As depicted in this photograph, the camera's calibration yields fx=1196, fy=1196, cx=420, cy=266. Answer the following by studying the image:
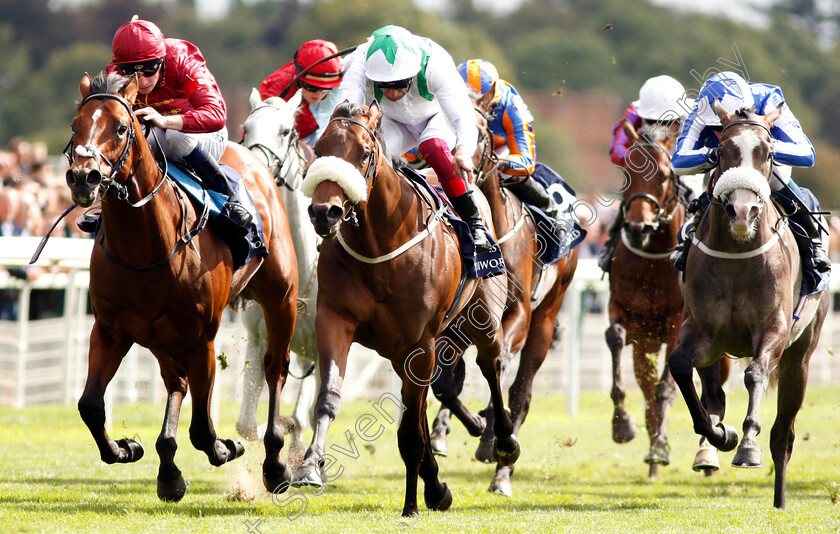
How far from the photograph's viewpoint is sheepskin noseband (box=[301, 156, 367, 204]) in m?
5.16

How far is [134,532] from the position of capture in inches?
205

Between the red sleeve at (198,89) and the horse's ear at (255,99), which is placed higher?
the red sleeve at (198,89)

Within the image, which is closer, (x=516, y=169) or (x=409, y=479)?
(x=409, y=479)

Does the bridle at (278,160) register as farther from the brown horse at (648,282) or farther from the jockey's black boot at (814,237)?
the jockey's black boot at (814,237)

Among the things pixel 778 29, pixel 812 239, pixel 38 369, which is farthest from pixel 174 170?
pixel 778 29

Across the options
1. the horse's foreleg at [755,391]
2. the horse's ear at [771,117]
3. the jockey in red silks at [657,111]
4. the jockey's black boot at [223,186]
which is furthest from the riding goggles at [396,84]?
the jockey in red silks at [657,111]

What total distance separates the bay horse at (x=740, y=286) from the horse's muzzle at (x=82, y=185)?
3077 millimetres

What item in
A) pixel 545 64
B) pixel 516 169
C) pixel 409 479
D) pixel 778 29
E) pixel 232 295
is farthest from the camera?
pixel 545 64

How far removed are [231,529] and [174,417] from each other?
3.23ft

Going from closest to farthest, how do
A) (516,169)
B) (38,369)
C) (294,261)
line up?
(294,261)
(516,169)
(38,369)

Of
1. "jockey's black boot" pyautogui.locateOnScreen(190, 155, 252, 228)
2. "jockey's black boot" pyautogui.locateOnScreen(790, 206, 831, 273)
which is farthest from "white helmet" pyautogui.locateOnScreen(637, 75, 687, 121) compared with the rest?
"jockey's black boot" pyautogui.locateOnScreen(190, 155, 252, 228)

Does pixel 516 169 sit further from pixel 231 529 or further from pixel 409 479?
pixel 231 529

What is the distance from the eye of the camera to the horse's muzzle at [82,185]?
493cm

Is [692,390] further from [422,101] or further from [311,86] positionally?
[311,86]
